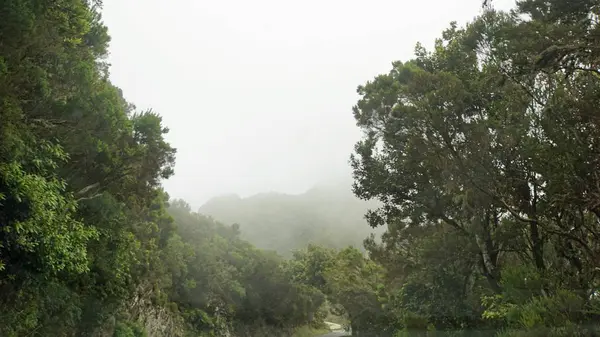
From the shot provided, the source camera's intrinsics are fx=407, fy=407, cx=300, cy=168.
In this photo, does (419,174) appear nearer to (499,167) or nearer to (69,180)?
(499,167)

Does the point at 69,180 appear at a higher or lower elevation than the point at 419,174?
lower

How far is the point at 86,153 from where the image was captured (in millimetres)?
13367

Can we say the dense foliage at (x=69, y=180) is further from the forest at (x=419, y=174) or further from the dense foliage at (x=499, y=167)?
the dense foliage at (x=499, y=167)

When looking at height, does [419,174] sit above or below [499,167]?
above

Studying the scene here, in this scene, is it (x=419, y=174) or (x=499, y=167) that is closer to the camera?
(x=499, y=167)

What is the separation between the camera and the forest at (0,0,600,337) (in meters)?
9.23

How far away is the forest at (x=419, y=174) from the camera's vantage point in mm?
9227

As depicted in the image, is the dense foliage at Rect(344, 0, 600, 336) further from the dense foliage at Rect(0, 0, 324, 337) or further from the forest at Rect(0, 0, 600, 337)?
the dense foliage at Rect(0, 0, 324, 337)

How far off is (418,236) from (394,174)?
6.61m

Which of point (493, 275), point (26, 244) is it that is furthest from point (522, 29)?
point (26, 244)

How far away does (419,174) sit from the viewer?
16.6m

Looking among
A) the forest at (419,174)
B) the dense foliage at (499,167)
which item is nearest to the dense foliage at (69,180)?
the forest at (419,174)

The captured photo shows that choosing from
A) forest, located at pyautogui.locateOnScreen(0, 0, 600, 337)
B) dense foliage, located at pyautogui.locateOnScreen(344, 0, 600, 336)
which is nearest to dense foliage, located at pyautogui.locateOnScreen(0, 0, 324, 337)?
forest, located at pyautogui.locateOnScreen(0, 0, 600, 337)

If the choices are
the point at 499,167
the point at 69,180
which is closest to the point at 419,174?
the point at 499,167
